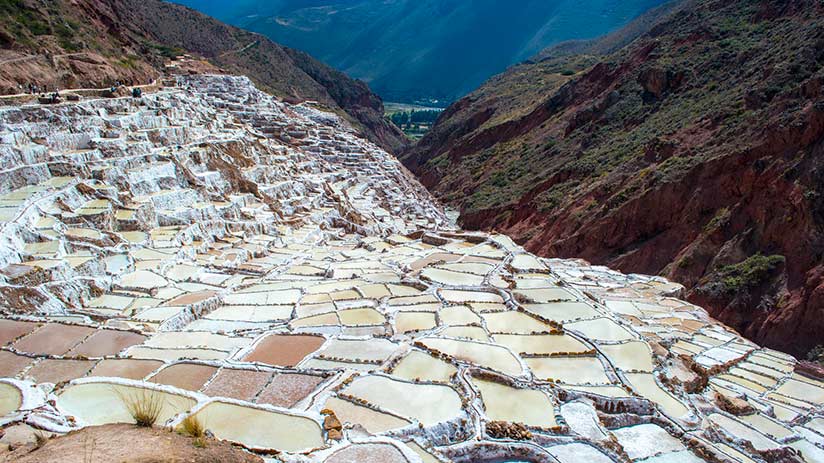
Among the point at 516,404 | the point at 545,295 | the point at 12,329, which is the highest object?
the point at 545,295

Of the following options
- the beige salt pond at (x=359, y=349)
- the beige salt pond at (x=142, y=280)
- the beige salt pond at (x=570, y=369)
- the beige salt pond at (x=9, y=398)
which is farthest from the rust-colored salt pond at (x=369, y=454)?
the beige salt pond at (x=142, y=280)

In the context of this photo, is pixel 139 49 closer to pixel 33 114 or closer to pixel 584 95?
pixel 33 114

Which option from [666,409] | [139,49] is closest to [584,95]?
[139,49]

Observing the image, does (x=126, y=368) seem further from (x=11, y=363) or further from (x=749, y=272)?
(x=749, y=272)

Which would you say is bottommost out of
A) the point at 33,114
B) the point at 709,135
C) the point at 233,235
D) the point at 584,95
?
the point at 233,235

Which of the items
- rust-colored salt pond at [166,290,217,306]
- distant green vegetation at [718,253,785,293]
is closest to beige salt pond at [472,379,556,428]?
rust-colored salt pond at [166,290,217,306]

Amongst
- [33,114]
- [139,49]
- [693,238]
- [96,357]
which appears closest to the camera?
[96,357]

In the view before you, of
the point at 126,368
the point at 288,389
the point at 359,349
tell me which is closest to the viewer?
the point at 288,389

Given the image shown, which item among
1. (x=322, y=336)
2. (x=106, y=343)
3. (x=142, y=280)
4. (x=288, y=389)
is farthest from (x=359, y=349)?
(x=142, y=280)

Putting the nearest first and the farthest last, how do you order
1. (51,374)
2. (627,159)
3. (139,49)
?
(51,374) < (627,159) < (139,49)
